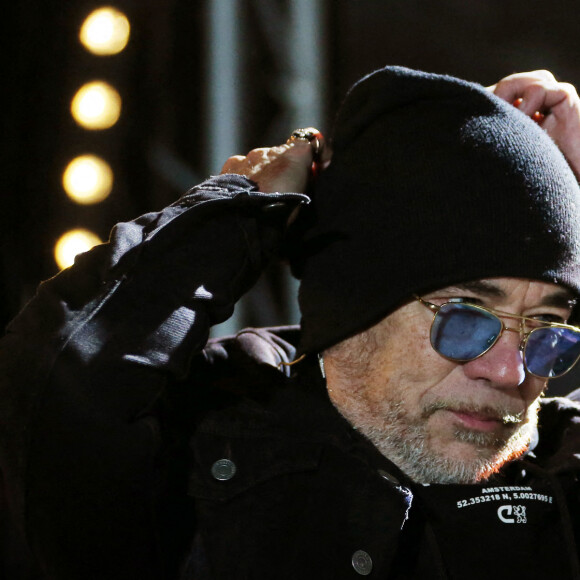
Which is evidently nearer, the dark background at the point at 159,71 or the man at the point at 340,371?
the man at the point at 340,371

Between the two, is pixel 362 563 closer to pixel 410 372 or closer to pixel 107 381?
pixel 410 372

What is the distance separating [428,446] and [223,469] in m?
0.56

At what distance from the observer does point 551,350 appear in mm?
2188

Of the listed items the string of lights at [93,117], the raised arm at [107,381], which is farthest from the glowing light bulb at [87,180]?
the raised arm at [107,381]

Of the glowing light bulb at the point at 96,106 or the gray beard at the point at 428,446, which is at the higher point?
the glowing light bulb at the point at 96,106

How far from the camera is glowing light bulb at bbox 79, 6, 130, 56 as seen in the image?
349cm

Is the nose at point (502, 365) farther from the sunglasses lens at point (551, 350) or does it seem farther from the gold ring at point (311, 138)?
the gold ring at point (311, 138)

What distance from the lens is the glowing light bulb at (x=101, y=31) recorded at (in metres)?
3.49

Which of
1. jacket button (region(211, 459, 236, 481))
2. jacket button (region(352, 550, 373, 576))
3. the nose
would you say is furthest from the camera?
the nose

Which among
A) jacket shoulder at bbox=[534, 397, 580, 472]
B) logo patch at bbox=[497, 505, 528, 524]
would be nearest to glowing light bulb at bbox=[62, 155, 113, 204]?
jacket shoulder at bbox=[534, 397, 580, 472]

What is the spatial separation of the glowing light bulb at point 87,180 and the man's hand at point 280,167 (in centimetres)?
118

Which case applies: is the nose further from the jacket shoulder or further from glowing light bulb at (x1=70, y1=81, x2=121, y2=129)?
glowing light bulb at (x1=70, y1=81, x2=121, y2=129)

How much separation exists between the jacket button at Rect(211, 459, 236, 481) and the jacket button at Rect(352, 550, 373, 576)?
37 centimetres

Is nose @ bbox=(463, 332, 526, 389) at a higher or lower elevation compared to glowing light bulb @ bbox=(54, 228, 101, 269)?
lower
